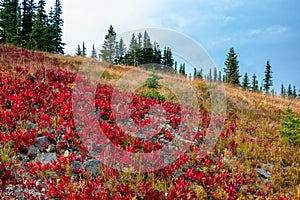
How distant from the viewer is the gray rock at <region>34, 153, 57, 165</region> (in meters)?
6.23

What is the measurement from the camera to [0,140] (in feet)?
21.6

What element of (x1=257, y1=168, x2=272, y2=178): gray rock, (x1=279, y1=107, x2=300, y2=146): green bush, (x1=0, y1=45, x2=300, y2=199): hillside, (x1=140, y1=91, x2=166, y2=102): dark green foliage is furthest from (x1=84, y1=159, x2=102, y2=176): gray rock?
(x1=279, y1=107, x2=300, y2=146): green bush

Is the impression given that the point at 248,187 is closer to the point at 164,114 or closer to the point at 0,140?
the point at 164,114

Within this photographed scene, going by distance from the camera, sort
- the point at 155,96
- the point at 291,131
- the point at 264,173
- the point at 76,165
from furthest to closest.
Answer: the point at 155,96 → the point at 291,131 → the point at 264,173 → the point at 76,165

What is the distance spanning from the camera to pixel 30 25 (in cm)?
4525

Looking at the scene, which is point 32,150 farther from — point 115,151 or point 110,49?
point 110,49

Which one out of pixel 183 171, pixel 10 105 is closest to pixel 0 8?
pixel 10 105

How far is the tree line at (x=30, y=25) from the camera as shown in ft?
124

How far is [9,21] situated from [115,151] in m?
42.1

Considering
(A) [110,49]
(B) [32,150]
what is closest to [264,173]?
(B) [32,150]

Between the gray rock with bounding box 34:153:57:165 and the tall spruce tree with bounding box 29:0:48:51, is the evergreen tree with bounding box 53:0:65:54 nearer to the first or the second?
the tall spruce tree with bounding box 29:0:48:51

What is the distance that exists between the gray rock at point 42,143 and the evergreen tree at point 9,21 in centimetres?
3789

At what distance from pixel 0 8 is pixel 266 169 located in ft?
152

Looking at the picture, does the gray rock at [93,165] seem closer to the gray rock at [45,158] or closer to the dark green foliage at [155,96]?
the gray rock at [45,158]
